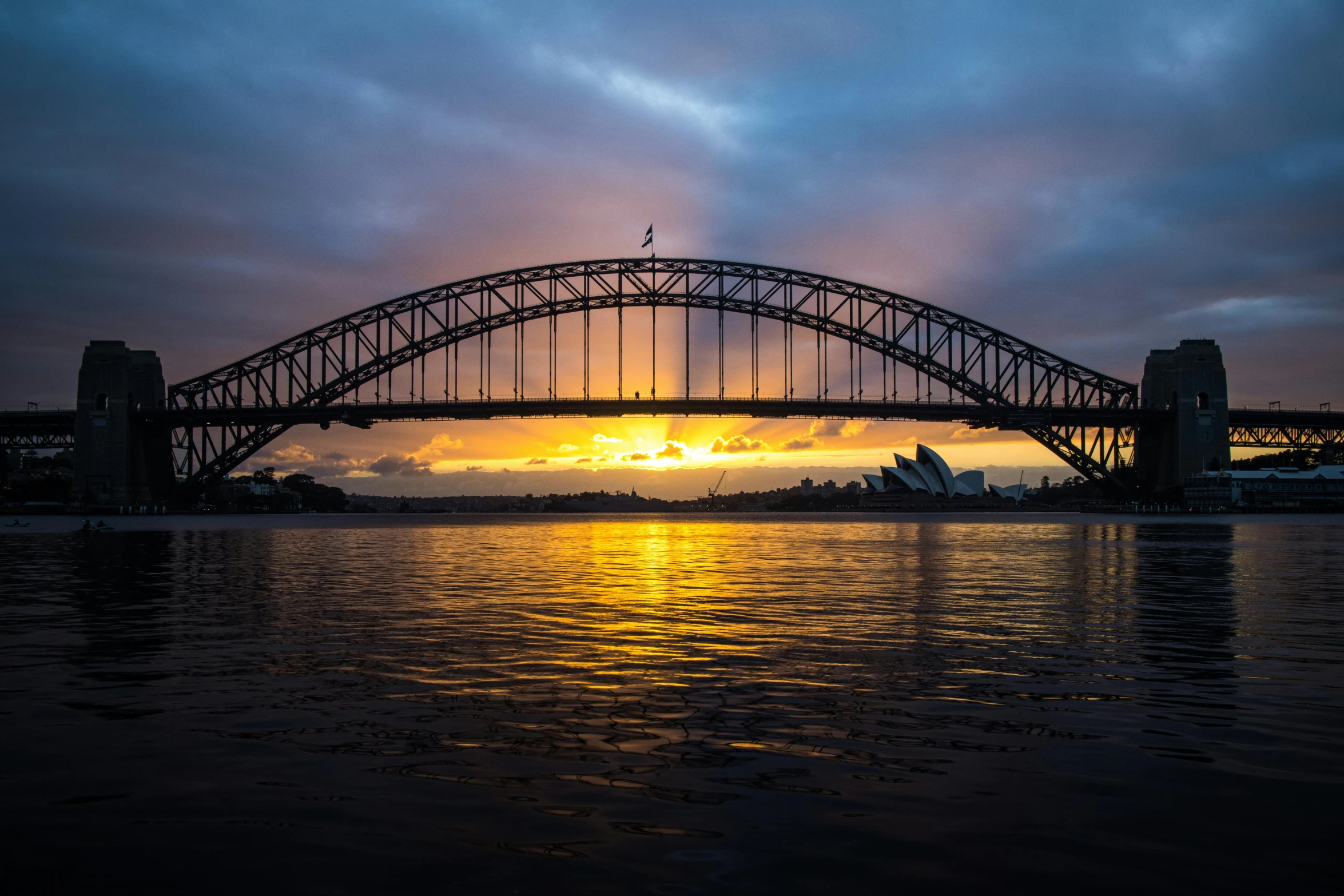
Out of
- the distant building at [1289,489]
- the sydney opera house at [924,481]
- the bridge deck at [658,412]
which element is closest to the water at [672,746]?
the bridge deck at [658,412]

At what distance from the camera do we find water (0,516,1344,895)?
4617mm

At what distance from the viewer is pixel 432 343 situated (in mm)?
92625

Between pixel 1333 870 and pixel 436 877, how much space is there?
167 inches

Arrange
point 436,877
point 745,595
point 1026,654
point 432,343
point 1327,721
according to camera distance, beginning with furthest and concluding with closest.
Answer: point 432,343
point 745,595
point 1026,654
point 1327,721
point 436,877

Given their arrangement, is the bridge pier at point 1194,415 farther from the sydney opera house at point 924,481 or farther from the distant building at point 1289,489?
the sydney opera house at point 924,481

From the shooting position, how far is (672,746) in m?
6.70

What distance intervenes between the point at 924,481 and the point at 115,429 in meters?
111

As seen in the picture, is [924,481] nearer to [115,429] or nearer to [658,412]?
[658,412]

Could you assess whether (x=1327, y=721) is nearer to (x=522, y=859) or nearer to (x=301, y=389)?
(x=522, y=859)

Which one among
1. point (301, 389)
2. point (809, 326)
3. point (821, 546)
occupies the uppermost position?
point (809, 326)

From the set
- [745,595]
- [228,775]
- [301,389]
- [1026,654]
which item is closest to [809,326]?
[301,389]

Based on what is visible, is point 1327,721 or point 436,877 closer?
point 436,877

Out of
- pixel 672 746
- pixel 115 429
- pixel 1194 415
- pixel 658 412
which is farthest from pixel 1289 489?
pixel 115 429

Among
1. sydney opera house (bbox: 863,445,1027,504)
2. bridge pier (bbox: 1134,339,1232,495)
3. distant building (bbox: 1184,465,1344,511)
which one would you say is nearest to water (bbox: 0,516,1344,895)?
bridge pier (bbox: 1134,339,1232,495)
